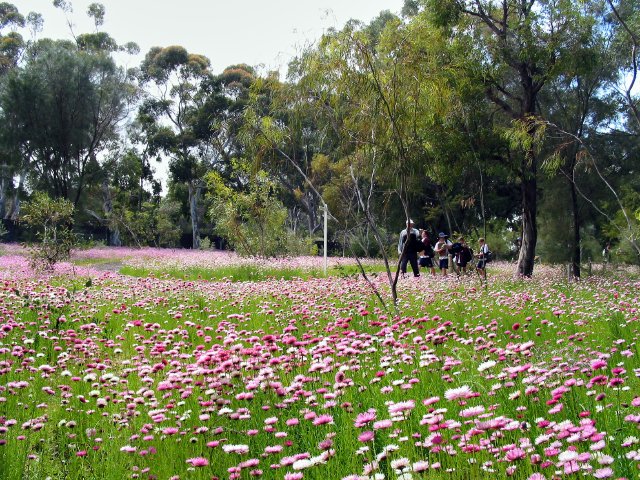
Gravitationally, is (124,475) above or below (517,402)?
below

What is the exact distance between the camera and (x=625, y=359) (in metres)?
4.57

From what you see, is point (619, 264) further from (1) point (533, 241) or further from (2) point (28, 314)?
(2) point (28, 314)

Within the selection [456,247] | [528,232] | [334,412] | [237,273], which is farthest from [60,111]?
[334,412]

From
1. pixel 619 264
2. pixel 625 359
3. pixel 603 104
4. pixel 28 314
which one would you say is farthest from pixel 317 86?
pixel 619 264

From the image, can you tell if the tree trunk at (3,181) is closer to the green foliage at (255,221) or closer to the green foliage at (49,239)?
the green foliage at (255,221)

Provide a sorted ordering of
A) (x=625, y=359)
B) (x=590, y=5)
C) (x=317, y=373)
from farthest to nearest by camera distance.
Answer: (x=590, y=5) < (x=625, y=359) < (x=317, y=373)

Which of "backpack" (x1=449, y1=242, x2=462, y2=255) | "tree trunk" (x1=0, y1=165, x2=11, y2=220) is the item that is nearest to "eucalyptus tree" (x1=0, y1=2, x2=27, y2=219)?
"tree trunk" (x1=0, y1=165, x2=11, y2=220)

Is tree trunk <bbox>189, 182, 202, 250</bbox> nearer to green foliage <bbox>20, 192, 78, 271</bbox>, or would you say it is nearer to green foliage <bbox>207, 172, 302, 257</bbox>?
green foliage <bbox>207, 172, 302, 257</bbox>

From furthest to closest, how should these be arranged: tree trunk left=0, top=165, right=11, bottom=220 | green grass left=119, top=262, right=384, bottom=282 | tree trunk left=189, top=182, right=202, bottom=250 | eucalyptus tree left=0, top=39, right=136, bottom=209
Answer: tree trunk left=189, top=182, right=202, bottom=250
tree trunk left=0, top=165, right=11, bottom=220
eucalyptus tree left=0, top=39, right=136, bottom=209
green grass left=119, top=262, right=384, bottom=282

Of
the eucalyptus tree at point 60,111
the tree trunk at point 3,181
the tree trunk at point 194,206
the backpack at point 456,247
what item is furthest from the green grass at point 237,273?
the tree trunk at point 194,206

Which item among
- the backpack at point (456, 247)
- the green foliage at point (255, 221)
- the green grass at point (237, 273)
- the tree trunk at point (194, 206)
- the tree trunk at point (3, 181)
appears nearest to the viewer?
the green grass at point (237, 273)

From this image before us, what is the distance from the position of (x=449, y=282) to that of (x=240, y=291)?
13.6ft

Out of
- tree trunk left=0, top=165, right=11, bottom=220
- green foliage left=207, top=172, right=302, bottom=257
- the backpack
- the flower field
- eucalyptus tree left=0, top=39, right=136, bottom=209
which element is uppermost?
eucalyptus tree left=0, top=39, right=136, bottom=209

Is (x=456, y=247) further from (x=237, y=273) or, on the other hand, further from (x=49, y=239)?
→ (x=49, y=239)
